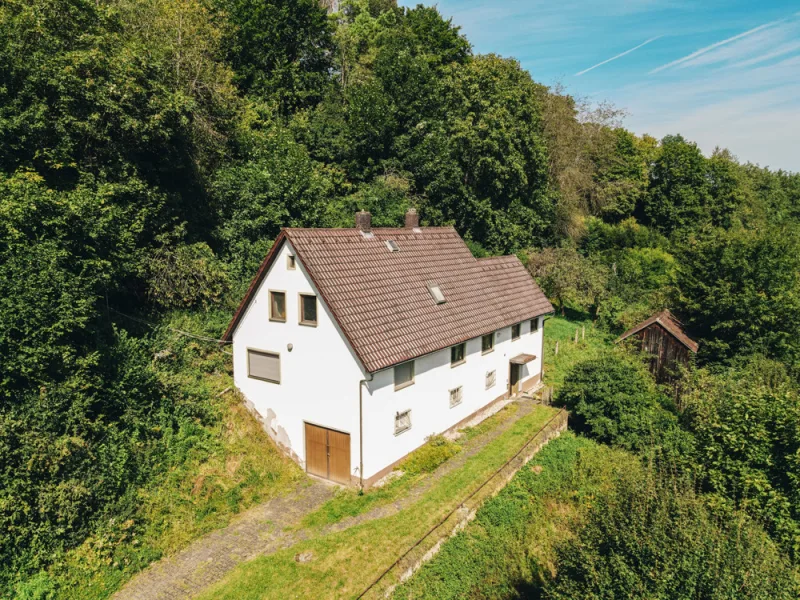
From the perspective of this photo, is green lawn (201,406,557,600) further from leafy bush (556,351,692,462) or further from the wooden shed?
the wooden shed

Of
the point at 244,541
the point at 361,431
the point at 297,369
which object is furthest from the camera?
the point at 297,369

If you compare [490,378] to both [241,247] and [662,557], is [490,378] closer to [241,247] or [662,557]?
[241,247]

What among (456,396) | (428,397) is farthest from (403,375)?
(456,396)

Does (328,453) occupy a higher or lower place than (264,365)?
lower

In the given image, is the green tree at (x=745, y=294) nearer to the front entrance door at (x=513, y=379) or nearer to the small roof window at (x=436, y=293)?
the front entrance door at (x=513, y=379)

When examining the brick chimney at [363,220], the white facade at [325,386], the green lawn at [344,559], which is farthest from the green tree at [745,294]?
the brick chimney at [363,220]
